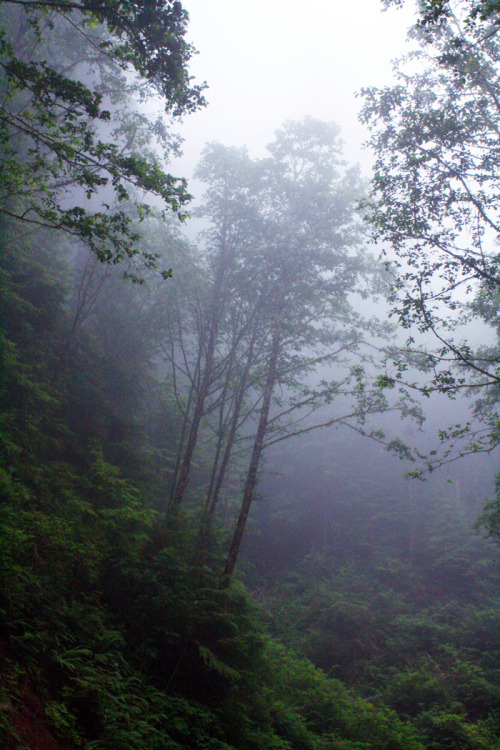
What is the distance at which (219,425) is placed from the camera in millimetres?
14180

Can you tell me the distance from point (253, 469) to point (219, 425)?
3532 mm

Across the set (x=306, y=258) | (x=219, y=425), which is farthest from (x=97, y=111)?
(x=219, y=425)

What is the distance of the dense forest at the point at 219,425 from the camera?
5.34 metres

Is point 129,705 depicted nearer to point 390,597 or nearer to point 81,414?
point 81,414

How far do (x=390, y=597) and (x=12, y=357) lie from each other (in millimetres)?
16783

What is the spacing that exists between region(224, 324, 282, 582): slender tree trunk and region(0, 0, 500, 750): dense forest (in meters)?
0.09

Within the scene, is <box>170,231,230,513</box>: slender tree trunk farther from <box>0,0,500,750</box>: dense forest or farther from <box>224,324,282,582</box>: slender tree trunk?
<box>224,324,282,582</box>: slender tree trunk

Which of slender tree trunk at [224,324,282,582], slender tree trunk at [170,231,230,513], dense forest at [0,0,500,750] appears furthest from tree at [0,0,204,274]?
slender tree trunk at [170,231,230,513]

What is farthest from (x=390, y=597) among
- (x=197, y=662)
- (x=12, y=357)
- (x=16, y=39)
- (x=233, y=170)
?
(x=16, y=39)

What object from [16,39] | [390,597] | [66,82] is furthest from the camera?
[390,597]

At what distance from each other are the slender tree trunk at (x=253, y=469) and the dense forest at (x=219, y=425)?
90 mm

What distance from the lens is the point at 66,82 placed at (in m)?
5.07

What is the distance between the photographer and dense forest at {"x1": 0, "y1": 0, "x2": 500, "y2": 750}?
17.5 ft

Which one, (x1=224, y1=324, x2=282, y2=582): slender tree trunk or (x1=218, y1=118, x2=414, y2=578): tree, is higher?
(x1=218, y1=118, x2=414, y2=578): tree
